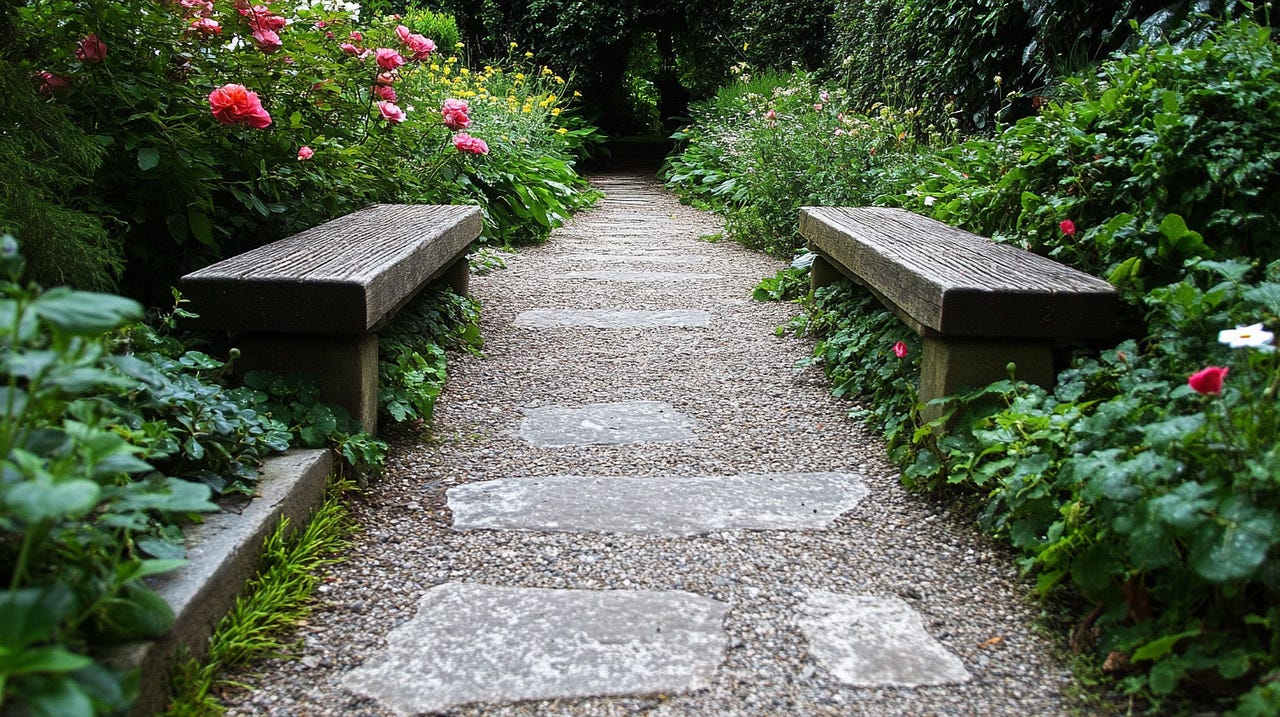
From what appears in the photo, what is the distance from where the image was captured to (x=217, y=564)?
66.8 inches

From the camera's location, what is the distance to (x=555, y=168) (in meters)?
8.72

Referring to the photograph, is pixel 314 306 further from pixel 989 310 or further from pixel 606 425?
pixel 989 310

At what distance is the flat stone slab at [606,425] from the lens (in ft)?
9.65

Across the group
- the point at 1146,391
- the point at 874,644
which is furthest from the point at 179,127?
the point at 1146,391

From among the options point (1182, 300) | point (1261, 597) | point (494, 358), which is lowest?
point (494, 358)

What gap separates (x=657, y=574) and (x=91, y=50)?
7.14 ft

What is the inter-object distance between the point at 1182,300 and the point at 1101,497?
0.61 m

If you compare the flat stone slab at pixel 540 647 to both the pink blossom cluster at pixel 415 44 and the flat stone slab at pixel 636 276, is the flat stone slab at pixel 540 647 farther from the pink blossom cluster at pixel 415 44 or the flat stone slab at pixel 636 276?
the flat stone slab at pixel 636 276

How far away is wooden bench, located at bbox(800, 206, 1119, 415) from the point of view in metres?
2.29

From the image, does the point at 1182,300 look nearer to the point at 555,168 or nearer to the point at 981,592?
the point at 981,592

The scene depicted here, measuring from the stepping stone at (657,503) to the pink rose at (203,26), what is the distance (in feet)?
5.39

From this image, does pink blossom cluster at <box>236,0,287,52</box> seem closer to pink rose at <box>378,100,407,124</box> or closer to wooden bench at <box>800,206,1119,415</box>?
pink rose at <box>378,100,407,124</box>

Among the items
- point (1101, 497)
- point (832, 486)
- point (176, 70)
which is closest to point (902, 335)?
point (832, 486)

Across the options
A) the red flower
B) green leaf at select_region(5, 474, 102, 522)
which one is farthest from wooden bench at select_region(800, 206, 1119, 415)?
green leaf at select_region(5, 474, 102, 522)
